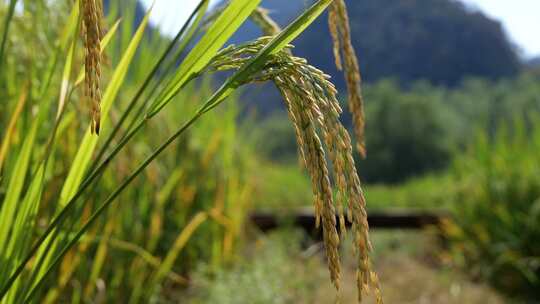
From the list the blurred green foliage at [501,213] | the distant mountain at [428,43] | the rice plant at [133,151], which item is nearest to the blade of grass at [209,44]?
the rice plant at [133,151]

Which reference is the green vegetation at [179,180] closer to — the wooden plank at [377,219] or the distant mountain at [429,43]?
the wooden plank at [377,219]

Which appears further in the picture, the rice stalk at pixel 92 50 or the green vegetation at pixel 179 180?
the green vegetation at pixel 179 180

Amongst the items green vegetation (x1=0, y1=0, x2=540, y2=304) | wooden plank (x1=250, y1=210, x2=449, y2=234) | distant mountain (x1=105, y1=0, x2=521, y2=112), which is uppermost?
distant mountain (x1=105, y1=0, x2=521, y2=112)

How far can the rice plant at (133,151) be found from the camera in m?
0.76

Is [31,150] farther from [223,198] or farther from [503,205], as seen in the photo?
[503,205]

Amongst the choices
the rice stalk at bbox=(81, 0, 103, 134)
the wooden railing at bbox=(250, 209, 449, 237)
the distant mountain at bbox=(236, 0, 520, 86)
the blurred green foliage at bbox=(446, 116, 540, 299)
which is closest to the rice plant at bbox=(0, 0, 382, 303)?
the rice stalk at bbox=(81, 0, 103, 134)

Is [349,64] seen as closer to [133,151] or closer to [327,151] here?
[327,151]

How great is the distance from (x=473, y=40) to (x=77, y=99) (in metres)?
103

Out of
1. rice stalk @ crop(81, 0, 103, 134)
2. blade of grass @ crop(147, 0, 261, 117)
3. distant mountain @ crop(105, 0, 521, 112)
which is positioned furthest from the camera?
distant mountain @ crop(105, 0, 521, 112)

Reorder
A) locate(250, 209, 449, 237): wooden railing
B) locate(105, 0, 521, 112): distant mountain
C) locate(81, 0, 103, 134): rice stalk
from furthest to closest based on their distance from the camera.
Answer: locate(105, 0, 521, 112): distant mountain → locate(250, 209, 449, 237): wooden railing → locate(81, 0, 103, 134): rice stalk

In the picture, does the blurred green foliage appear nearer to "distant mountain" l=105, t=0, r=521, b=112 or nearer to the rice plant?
the rice plant

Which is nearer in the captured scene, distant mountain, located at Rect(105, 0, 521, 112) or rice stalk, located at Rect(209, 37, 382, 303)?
rice stalk, located at Rect(209, 37, 382, 303)

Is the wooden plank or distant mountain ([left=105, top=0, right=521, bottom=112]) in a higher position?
distant mountain ([left=105, top=0, right=521, bottom=112])

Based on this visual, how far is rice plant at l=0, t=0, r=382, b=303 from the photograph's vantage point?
76 centimetres
